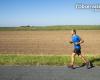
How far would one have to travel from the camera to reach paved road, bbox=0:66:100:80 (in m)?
9.34

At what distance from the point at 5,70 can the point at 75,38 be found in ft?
10.1

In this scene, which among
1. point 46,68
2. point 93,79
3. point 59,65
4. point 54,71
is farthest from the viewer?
point 59,65

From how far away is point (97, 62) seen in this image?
499 inches

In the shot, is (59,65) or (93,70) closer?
(93,70)

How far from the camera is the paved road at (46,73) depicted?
9.34 meters

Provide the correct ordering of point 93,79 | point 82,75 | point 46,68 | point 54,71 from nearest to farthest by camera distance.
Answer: point 93,79
point 82,75
point 54,71
point 46,68

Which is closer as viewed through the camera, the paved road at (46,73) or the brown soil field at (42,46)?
the paved road at (46,73)

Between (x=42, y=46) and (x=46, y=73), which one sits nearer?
(x=46, y=73)

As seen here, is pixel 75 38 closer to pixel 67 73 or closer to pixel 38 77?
pixel 67 73

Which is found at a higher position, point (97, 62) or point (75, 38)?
point (75, 38)

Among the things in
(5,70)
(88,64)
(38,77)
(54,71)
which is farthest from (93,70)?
(5,70)

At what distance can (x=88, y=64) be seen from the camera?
11.4 meters

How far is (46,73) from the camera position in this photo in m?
10.0

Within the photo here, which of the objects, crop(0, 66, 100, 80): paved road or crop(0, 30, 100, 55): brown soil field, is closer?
crop(0, 66, 100, 80): paved road
